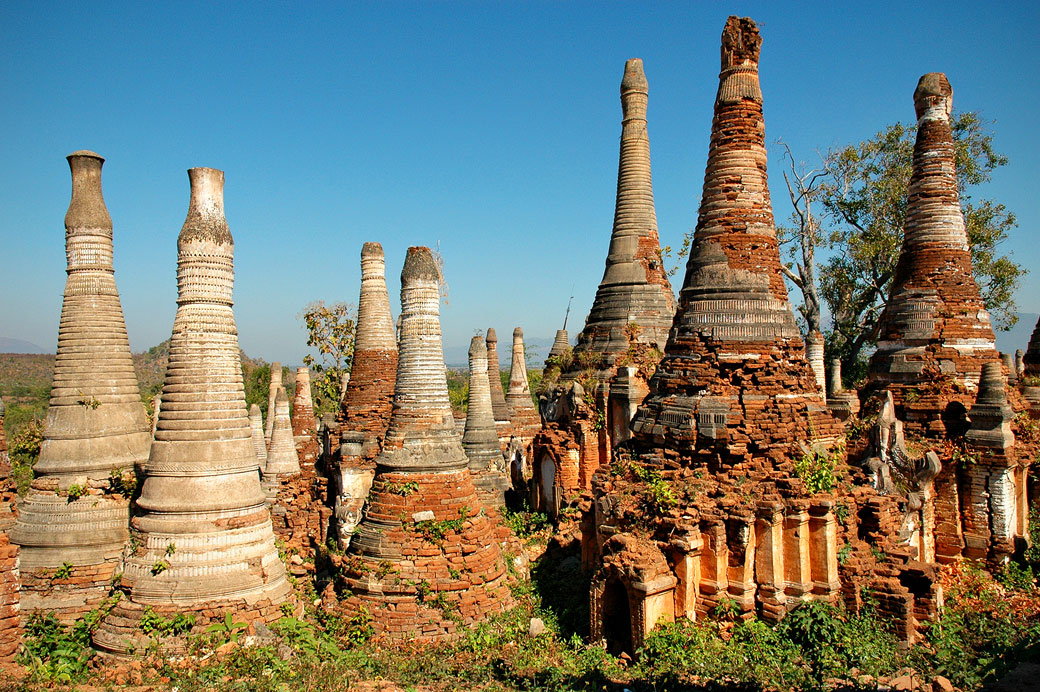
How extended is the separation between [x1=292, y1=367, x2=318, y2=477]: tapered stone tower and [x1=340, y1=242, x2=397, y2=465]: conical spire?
353 centimetres

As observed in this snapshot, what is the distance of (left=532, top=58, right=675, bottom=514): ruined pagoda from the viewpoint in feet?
57.2

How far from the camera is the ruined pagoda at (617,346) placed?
17.4 metres

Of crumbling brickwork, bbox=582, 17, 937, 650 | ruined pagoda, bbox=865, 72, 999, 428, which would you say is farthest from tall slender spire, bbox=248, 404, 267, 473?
ruined pagoda, bbox=865, 72, 999, 428

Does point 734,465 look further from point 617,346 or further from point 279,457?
point 279,457

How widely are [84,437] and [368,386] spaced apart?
225 inches

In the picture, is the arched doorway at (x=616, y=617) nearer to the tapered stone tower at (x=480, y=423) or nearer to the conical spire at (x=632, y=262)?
the tapered stone tower at (x=480, y=423)

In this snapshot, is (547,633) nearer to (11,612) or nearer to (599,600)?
(599,600)

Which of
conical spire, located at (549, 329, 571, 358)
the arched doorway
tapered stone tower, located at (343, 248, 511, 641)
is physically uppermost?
conical spire, located at (549, 329, 571, 358)

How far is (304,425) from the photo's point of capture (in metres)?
20.4

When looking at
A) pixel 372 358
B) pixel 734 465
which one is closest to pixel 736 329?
pixel 734 465

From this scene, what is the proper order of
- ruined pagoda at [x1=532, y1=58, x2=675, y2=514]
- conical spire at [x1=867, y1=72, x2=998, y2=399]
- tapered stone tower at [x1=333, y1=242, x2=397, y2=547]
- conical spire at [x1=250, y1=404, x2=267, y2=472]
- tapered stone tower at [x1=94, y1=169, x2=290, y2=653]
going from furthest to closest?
ruined pagoda at [x1=532, y1=58, x2=675, y2=514] < conical spire at [x1=250, y1=404, x2=267, y2=472] < tapered stone tower at [x1=333, y1=242, x2=397, y2=547] < conical spire at [x1=867, y1=72, x2=998, y2=399] < tapered stone tower at [x1=94, y1=169, x2=290, y2=653]

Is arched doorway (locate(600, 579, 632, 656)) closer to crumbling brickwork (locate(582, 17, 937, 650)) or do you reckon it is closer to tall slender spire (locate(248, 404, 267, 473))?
crumbling brickwork (locate(582, 17, 937, 650))

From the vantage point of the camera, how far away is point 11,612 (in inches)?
358

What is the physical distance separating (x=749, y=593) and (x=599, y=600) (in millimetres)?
1979
